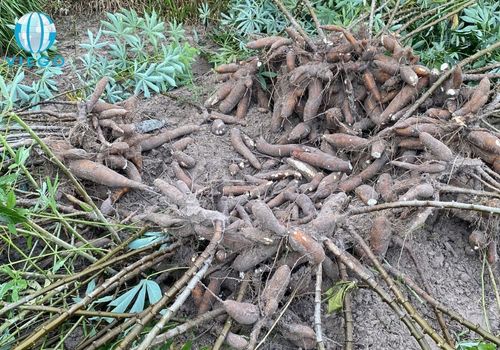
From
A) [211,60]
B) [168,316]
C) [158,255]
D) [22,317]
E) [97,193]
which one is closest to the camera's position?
[168,316]

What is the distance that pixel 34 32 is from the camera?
2408mm

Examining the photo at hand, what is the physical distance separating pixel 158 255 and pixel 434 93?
1192mm

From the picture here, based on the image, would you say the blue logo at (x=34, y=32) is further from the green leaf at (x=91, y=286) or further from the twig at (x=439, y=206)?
the twig at (x=439, y=206)

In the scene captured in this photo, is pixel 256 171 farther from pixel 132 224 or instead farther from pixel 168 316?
pixel 168 316

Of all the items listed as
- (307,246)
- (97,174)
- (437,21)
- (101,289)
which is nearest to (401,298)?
(307,246)

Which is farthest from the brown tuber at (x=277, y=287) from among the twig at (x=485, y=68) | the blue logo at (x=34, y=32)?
the blue logo at (x=34, y=32)

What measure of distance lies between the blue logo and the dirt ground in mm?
537

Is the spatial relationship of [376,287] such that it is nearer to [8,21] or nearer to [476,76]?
[476,76]

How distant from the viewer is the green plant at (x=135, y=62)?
258 cm

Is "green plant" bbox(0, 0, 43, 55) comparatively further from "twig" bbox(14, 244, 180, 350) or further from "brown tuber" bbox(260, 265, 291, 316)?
"brown tuber" bbox(260, 265, 291, 316)

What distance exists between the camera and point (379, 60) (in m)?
2.17

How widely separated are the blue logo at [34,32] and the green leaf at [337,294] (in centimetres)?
166

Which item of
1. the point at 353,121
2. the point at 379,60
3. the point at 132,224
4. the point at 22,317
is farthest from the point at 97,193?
the point at 379,60

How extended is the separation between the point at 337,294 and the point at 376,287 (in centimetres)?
→ 12
